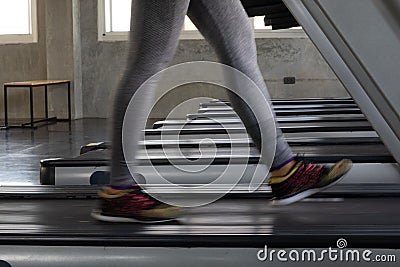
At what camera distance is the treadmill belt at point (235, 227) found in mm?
1338

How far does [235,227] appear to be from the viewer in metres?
1.46

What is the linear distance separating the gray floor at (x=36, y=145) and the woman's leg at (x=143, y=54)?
2.02 metres

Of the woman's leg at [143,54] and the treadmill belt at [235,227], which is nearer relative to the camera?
the treadmill belt at [235,227]

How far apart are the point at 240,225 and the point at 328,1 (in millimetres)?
892

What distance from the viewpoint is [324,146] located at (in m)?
3.27

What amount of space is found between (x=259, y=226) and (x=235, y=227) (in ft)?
0.18

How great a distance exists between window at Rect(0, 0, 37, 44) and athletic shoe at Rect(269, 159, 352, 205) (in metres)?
7.82

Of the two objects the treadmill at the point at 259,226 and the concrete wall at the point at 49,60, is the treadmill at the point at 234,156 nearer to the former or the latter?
the treadmill at the point at 259,226

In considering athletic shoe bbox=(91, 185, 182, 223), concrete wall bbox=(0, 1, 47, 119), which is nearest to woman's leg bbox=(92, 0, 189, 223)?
athletic shoe bbox=(91, 185, 182, 223)

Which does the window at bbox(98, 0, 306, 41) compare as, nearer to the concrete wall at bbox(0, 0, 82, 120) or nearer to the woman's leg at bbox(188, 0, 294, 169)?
the concrete wall at bbox(0, 0, 82, 120)

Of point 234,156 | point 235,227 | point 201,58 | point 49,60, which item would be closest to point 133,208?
point 235,227

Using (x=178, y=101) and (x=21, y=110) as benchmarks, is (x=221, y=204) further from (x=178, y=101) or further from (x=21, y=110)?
(x=21, y=110)

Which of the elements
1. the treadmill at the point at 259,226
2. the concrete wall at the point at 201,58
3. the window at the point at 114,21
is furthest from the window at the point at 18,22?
the treadmill at the point at 259,226

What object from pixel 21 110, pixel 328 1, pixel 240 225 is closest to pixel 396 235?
pixel 240 225
